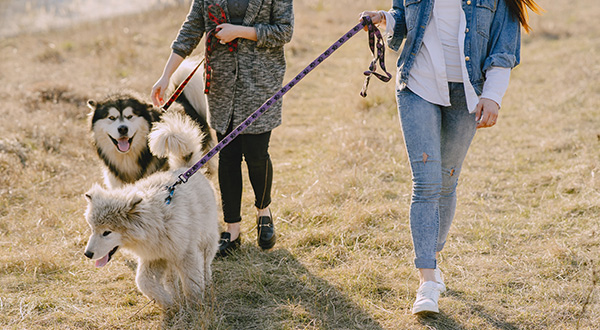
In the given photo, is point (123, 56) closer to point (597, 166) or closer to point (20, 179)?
point (20, 179)

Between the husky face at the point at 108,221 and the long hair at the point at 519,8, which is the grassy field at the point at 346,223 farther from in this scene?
the long hair at the point at 519,8

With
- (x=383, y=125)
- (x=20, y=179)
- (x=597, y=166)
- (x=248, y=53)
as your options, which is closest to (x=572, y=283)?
(x=597, y=166)

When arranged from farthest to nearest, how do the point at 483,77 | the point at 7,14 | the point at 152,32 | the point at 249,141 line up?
the point at 7,14 → the point at 152,32 → the point at 249,141 → the point at 483,77

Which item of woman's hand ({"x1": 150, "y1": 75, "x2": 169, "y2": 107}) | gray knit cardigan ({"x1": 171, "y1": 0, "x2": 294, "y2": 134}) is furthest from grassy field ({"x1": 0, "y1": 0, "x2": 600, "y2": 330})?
woman's hand ({"x1": 150, "y1": 75, "x2": 169, "y2": 107})

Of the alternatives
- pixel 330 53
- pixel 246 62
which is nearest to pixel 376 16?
pixel 330 53

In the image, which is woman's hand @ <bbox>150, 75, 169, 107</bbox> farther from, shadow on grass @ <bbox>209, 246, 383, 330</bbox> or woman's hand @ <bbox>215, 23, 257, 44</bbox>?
shadow on grass @ <bbox>209, 246, 383, 330</bbox>

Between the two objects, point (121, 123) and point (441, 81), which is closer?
point (441, 81)

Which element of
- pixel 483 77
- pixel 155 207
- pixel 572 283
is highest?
pixel 483 77

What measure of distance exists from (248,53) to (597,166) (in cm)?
335

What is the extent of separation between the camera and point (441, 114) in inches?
107

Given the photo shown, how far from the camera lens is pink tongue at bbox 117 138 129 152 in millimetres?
3828

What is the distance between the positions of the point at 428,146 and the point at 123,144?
2332 millimetres

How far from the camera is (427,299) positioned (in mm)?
2652

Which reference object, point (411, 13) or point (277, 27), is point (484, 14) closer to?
point (411, 13)
